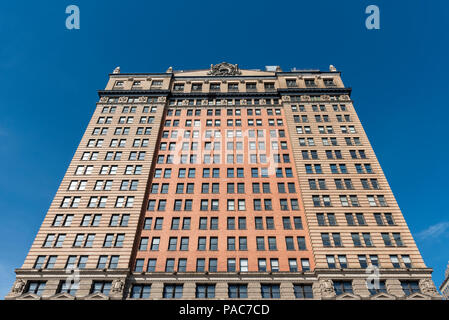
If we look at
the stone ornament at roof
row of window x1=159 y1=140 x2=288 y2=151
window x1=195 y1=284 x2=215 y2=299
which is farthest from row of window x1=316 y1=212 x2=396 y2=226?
the stone ornament at roof

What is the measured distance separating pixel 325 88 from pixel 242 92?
1807cm

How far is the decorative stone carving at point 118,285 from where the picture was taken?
36031mm

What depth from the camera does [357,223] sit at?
141 feet

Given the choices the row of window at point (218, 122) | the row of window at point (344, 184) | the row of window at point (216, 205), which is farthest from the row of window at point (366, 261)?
the row of window at point (218, 122)

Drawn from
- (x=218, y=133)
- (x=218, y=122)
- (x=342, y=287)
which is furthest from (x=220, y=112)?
(x=342, y=287)

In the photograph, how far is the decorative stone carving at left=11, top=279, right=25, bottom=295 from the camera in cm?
3575

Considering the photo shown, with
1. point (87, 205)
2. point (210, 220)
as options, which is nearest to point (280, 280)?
point (210, 220)

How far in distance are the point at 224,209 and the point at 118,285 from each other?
17.7 meters

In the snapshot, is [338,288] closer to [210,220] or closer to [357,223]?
[357,223]

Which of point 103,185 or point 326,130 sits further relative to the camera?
point 326,130

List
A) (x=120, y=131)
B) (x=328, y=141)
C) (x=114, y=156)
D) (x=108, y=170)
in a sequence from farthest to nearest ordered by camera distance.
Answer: (x=120, y=131), (x=328, y=141), (x=114, y=156), (x=108, y=170)

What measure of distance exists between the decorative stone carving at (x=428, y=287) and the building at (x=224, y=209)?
0.14m

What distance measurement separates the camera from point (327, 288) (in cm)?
3616

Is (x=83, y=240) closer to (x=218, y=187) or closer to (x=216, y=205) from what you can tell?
(x=216, y=205)
